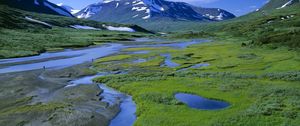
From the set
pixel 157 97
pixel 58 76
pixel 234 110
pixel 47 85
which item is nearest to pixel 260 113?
pixel 234 110

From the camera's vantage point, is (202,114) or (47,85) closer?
(202,114)

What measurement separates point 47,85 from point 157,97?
82.6ft

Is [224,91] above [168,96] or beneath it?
above

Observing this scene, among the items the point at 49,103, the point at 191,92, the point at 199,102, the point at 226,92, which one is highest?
the point at 226,92

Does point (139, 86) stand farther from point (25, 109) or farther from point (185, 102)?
point (25, 109)

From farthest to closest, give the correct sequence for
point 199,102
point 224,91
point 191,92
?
point 191,92, point 224,91, point 199,102

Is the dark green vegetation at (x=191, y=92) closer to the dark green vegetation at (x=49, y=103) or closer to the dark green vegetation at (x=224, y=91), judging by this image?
the dark green vegetation at (x=224, y=91)

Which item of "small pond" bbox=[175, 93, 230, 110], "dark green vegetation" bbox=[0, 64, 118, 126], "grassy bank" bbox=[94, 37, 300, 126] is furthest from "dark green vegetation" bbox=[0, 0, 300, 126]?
"small pond" bbox=[175, 93, 230, 110]

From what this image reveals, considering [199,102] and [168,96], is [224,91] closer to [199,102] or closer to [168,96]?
[199,102]

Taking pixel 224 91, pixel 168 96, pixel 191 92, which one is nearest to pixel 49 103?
pixel 168 96

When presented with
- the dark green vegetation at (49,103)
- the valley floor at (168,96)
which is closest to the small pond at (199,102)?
the valley floor at (168,96)

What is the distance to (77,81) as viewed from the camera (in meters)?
66.6

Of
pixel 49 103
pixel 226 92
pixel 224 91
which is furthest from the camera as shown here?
pixel 224 91

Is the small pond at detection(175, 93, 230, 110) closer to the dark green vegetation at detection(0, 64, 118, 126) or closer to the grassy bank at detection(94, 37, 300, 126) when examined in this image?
the grassy bank at detection(94, 37, 300, 126)
